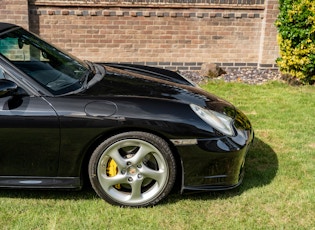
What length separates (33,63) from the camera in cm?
382

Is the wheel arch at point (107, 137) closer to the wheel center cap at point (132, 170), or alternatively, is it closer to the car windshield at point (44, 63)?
the wheel center cap at point (132, 170)

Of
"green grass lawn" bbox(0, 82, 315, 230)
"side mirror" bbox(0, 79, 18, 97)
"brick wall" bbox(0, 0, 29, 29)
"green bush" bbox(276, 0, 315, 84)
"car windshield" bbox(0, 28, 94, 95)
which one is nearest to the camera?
"side mirror" bbox(0, 79, 18, 97)

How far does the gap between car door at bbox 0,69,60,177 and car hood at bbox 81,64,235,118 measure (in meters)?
0.39

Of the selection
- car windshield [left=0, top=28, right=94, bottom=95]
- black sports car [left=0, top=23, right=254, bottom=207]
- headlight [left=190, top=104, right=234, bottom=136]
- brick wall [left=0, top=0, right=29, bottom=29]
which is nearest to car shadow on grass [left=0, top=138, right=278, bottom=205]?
black sports car [left=0, top=23, right=254, bottom=207]

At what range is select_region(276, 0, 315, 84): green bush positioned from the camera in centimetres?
705

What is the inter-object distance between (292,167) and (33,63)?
2.70 m

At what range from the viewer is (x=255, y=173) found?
4.11 metres

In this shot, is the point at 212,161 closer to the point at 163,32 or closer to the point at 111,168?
the point at 111,168

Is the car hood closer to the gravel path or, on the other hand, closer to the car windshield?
the car windshield

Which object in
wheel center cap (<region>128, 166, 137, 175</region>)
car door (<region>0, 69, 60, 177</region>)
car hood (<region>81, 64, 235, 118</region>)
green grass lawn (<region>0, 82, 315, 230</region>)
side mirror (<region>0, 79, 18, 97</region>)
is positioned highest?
side mirror (<region>0, 79, 18, 97</region>)

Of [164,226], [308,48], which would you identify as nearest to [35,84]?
[164,226]

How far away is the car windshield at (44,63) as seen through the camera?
3479 millimetres

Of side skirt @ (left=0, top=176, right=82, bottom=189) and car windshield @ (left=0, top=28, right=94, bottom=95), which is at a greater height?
car windshield @ (left=0, top=28, right=94, bottom=95)

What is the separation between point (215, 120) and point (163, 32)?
5.29m
